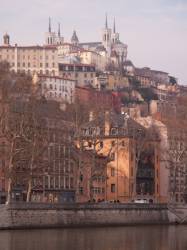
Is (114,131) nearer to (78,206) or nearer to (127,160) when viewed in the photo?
(127,160)

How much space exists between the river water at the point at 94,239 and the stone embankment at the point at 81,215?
8.52 feet

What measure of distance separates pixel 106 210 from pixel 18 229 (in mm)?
12846

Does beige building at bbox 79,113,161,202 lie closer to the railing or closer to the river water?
the railing

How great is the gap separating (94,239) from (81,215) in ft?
55.7

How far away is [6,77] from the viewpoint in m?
77.0

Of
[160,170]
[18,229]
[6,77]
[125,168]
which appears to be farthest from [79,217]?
[160,170]

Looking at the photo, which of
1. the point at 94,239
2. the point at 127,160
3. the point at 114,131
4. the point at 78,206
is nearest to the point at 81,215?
the point at 78,206

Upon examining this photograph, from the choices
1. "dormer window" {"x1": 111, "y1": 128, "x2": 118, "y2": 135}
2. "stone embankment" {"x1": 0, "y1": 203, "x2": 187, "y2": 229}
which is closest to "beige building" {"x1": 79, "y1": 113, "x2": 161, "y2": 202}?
"dormer window" {"x1": 111, "y1": 128, "x2": 118, "y2": 135}

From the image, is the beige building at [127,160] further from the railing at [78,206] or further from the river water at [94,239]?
the river water at [94,239]

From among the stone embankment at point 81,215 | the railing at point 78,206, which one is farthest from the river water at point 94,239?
the railing at point 78,206

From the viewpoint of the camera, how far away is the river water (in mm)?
51031

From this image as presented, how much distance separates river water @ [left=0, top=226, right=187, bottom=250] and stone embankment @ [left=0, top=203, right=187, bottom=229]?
8.52 ft

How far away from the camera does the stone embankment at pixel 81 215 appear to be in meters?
67.3

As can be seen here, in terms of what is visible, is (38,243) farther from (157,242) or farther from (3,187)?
(3,187)
